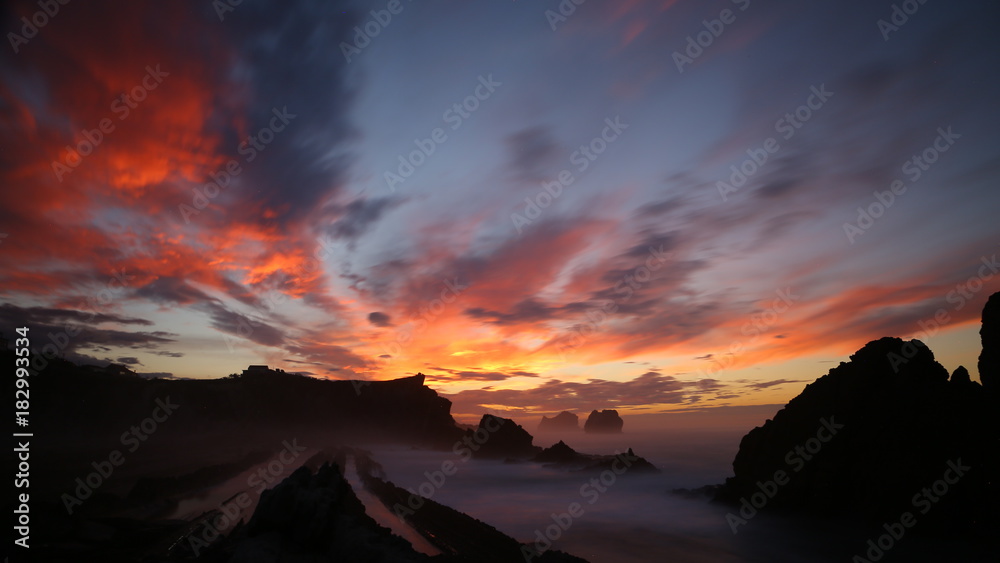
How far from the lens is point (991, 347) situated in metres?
25.6

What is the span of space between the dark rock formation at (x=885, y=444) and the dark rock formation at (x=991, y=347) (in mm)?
923

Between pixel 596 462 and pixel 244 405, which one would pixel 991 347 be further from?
pixel 244 405

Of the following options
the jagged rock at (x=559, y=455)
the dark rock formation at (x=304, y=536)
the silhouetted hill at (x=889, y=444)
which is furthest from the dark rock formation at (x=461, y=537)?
the jagged rock at (x=559, y=455)

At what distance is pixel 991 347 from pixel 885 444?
28.9ft

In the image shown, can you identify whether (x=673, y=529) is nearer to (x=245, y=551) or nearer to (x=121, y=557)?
(x=245, y=551)

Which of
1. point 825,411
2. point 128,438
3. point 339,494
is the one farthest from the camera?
point 128,438

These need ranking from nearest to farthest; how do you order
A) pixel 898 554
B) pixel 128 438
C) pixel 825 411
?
1. pixel 898 554
2. pixel 825 411
3. pixel 128 438

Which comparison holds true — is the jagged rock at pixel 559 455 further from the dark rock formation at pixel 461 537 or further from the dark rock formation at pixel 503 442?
the dark rock formation at pixel 461 537

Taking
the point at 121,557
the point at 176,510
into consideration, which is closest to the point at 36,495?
the point at 176,510

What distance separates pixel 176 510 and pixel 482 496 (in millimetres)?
27238

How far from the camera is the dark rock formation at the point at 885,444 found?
23.6 metres

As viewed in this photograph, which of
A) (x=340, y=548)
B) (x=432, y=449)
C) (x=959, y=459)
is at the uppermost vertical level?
(x=340, y=548)

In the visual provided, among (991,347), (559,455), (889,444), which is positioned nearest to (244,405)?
(559,455)

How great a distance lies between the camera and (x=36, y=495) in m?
24.3
